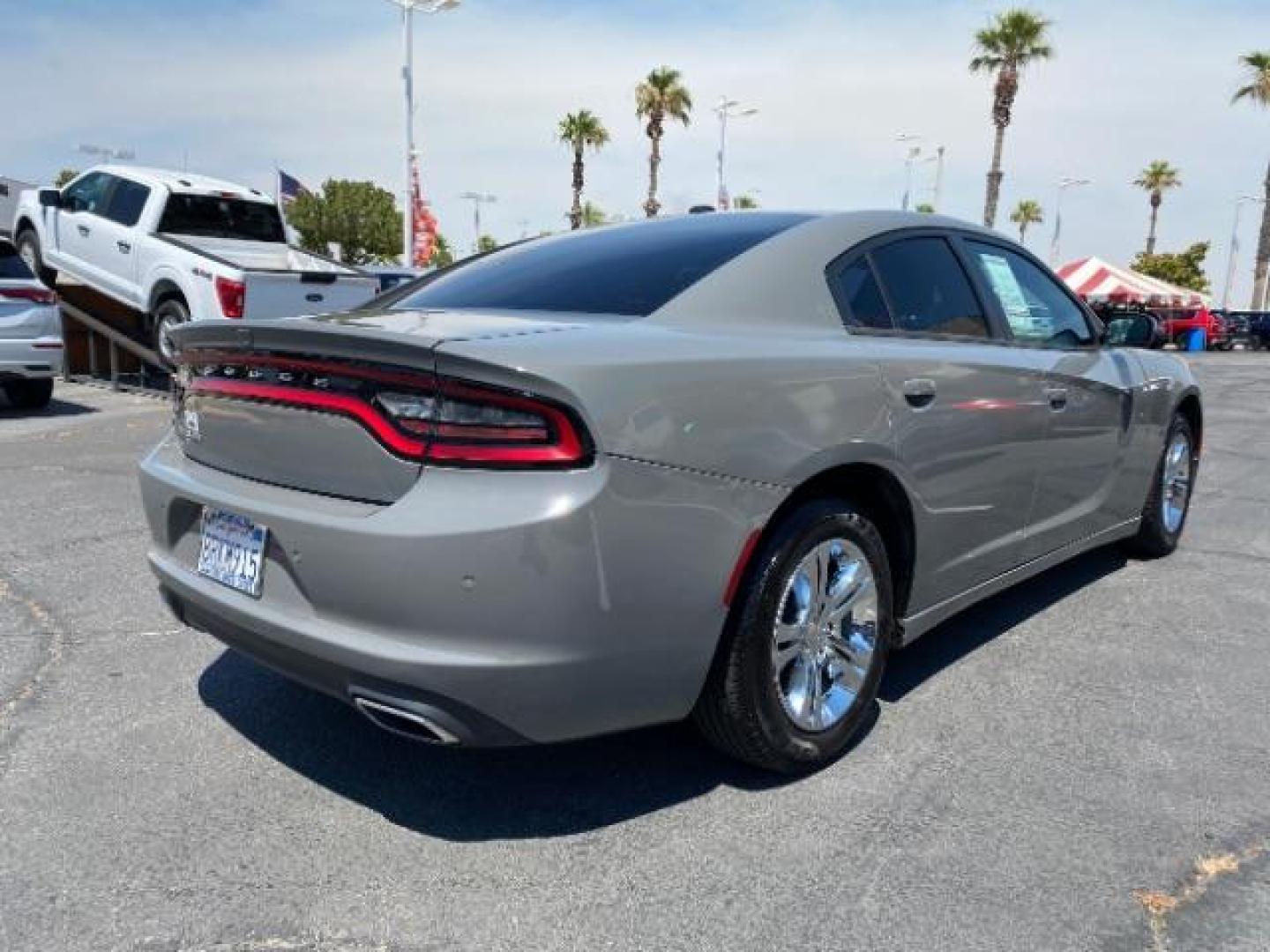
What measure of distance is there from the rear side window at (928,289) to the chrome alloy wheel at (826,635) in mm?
824

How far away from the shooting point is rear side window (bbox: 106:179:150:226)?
415 inches

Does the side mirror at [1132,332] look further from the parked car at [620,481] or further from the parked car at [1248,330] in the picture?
the parked car at [1248,330]

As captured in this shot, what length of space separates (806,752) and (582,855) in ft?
2.30

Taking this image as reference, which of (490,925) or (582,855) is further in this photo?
(582,855)

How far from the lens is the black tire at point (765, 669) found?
2623 mm

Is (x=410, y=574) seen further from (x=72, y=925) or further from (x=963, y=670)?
(x=963, y=670)

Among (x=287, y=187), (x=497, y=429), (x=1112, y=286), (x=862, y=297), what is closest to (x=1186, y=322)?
(x=1112, y=286)

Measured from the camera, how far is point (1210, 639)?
13.7ft

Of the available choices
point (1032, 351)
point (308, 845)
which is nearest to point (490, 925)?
point (308, 845)

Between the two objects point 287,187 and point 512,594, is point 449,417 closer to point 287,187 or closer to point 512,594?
point 512,594

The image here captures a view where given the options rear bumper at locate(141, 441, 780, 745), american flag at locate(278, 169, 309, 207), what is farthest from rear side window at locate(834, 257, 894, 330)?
american flag at locate(278, 169, 309, 207)

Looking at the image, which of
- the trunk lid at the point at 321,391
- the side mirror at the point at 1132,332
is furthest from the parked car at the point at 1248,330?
the trunk lid at the point at 321,391

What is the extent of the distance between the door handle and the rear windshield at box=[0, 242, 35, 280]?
9.19 meters

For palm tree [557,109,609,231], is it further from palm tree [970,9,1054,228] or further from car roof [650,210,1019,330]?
car roof [650,210,1019,330]
